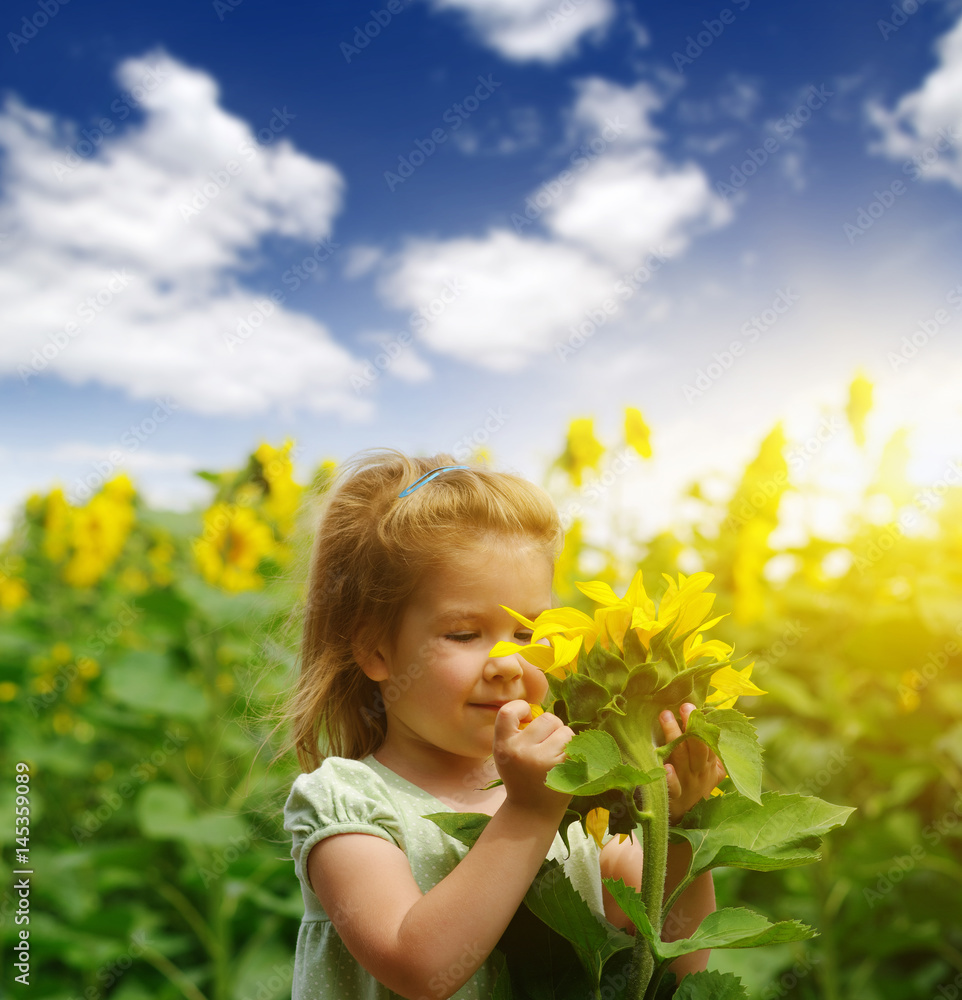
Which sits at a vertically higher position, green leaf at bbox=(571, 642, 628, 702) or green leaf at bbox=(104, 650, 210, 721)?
green leaf at bbox=(104, 650, 210, 721)

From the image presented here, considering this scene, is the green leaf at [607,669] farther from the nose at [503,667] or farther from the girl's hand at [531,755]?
the nose at [503,667]

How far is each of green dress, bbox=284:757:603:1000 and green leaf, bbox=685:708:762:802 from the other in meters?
0.31

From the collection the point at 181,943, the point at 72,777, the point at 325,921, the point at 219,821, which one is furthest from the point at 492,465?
the point at 72,777

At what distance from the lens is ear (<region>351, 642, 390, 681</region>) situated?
105cm

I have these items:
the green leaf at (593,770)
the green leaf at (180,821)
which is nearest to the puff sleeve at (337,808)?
the green leaf at (593,770)

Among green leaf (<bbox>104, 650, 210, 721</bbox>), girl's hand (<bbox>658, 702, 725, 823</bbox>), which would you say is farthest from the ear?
green leaf (<bbox>104, 650, 210, 721</bbox>)

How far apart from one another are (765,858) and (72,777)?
3.35 meters

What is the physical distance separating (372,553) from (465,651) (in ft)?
0.70

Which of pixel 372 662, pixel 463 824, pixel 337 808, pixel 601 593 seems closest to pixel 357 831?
pixel 337 808

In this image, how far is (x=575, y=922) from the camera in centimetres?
69

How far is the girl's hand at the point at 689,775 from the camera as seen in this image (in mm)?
723

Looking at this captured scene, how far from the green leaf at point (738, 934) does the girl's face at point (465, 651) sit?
306 mm

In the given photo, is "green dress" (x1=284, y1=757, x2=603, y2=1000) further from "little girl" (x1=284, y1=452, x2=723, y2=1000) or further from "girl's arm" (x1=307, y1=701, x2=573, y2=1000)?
"girl's arm" (x1=307, y1=701, x2=573, y2=1000)

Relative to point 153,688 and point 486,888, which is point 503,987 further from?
point 153,688
